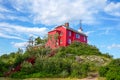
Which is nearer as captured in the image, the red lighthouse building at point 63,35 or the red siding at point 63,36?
the red lighthouse building at point 63,35

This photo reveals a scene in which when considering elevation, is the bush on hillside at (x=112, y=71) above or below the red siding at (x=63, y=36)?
below

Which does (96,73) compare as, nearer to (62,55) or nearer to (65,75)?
(65,75)

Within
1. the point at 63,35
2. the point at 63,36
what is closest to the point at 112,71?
the point at 63,36

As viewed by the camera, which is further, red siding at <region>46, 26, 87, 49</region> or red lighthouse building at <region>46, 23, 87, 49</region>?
red siding at <region>46, 26, 87, 49</region>

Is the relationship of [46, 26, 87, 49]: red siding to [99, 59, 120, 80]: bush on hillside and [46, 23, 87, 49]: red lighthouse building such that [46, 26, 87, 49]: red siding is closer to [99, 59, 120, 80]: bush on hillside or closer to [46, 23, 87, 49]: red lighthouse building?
[46, 23, 87, 49]: red lighthouse building

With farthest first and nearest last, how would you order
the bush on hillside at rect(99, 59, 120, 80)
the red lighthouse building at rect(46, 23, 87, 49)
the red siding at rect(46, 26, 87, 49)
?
Result: the red siding at rect(46, 26, 87, 49) → the red lighthouse building at rect(46, 23, 87, 49) → the bush on hillside at rect(99, 59, 120, 80)

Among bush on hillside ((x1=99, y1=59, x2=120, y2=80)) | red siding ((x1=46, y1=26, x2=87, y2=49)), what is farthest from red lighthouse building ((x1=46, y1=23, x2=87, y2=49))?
bush on hillside ((x1=99, y1=59, x2=120, y2=80))

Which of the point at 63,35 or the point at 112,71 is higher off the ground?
the point at 63,35

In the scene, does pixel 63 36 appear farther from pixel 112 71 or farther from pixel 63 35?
pixel 112 71

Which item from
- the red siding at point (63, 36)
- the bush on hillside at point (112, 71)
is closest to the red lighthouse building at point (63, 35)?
the red siding at point (63, 36)

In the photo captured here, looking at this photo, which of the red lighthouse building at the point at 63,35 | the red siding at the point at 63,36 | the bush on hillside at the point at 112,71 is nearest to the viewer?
the bush on hillside at the point at 112,71

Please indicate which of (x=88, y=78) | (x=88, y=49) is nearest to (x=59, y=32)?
(x=88, y=49)

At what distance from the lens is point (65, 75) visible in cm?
3669

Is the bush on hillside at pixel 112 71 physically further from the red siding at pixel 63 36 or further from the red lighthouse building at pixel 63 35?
the red siding at pixel 63 36
